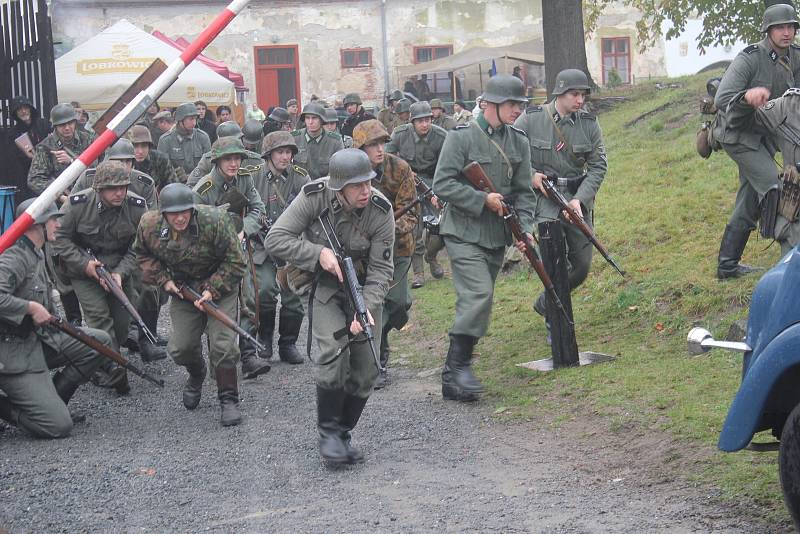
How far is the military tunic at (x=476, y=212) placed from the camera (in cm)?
832

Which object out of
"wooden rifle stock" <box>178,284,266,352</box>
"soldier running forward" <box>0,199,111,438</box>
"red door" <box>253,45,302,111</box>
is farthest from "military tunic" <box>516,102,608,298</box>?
"red door" <box>253,45,302,111</box>

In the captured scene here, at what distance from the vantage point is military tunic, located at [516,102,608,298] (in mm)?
9570

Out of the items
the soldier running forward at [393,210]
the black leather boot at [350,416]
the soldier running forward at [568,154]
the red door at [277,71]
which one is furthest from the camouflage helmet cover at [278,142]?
the red door at [277,71]

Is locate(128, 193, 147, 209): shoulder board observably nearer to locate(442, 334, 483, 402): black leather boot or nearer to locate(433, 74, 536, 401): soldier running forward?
locate(433, 74, 536, 401): soldier running forward

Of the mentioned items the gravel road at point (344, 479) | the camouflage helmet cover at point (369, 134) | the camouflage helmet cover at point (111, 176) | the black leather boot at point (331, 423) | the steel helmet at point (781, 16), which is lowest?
the gravel road at point (344, 479)

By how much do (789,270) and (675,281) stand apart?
5.89 meters

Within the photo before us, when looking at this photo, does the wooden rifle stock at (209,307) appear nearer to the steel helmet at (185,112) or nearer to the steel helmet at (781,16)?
the steel helmet at (781,16)

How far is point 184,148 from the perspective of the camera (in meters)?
15.4

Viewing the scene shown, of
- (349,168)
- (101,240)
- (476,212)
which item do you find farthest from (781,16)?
(101,240)

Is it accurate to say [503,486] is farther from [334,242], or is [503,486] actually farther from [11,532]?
[11,532]

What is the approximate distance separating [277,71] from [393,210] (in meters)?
31.5

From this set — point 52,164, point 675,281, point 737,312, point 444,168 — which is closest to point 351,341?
point 444,168

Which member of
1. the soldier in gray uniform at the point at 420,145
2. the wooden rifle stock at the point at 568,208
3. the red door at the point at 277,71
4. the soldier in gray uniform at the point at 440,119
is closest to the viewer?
the wooden rifle stock at the point at 568,208

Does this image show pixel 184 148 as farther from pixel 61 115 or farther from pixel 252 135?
pixel 61 115
